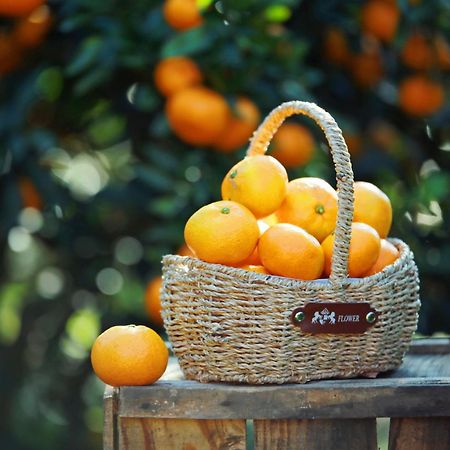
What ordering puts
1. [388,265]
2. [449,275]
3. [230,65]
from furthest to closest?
[449,275], [230,65], [388,265]

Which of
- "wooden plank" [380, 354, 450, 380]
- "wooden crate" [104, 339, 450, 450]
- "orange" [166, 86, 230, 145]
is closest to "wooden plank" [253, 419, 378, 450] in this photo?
"wooden crate" [104, 339, 450, 450]

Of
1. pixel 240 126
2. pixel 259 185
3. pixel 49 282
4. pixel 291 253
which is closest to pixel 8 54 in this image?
pixel 240 126

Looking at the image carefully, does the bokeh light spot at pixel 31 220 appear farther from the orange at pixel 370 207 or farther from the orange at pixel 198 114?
the orange at pixel 370 207

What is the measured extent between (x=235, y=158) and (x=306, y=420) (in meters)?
0.67

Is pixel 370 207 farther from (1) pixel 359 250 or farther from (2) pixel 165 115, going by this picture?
(2) pixel 165 115

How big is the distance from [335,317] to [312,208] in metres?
0.18

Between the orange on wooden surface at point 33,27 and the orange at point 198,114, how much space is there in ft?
1.01

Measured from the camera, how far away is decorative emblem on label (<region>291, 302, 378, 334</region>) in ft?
5.20

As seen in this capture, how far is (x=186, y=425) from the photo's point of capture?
1.59m

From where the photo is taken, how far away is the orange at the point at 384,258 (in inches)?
67.1

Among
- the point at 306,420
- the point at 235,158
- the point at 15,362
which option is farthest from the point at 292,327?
the point at 15,362

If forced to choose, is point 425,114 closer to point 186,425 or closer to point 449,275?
point 449,275

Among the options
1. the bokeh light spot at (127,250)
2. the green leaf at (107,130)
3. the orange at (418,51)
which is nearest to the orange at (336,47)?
the orange at (418,51)

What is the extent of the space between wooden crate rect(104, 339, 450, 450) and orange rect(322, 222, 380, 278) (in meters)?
0.17
